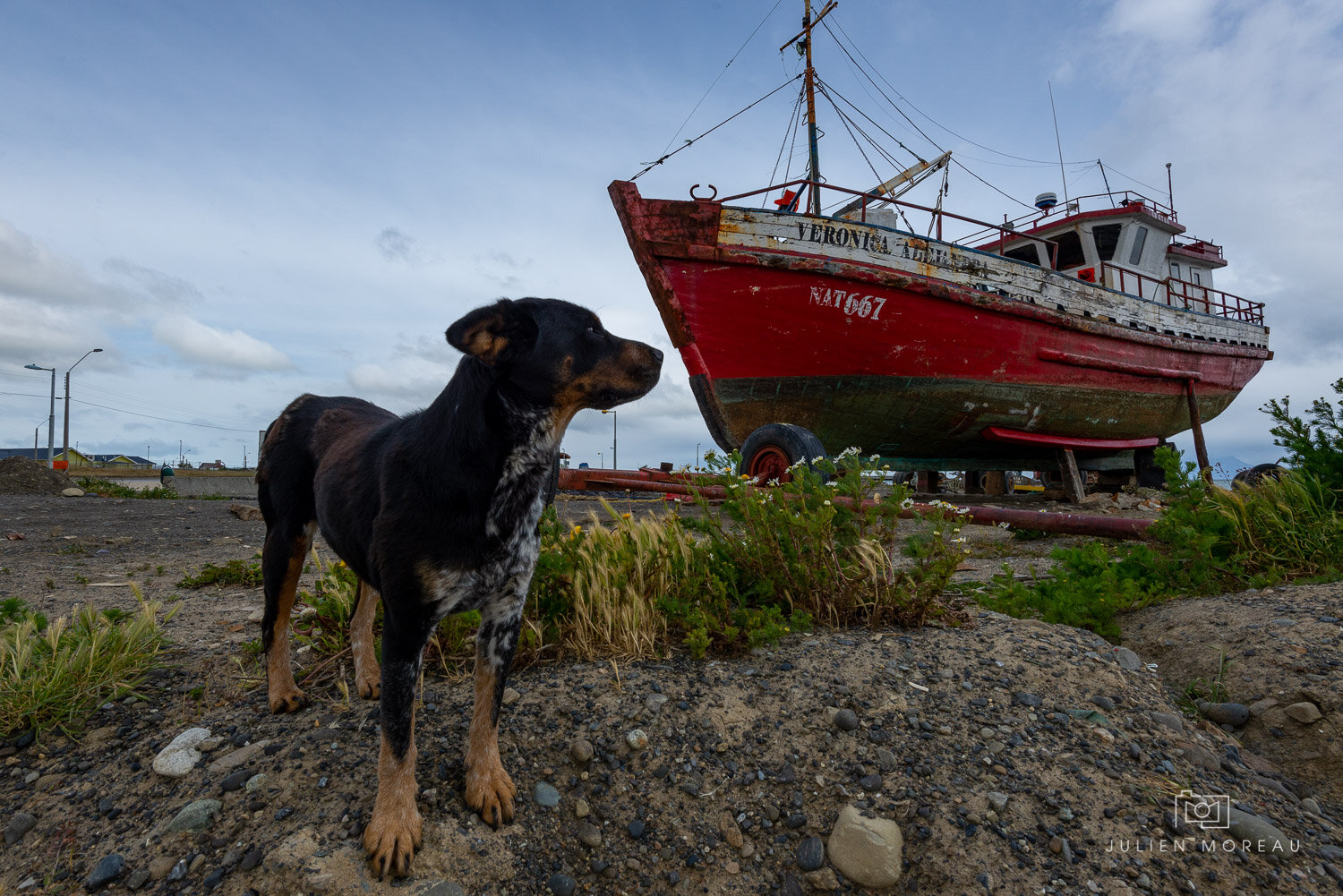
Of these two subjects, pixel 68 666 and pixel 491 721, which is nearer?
pixel 491 721

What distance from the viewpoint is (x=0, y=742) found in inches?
95.0

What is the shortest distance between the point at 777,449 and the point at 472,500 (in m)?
5.94

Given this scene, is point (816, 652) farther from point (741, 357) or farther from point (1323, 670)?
point (741, 357)

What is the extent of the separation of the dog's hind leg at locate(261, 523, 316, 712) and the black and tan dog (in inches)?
15.8

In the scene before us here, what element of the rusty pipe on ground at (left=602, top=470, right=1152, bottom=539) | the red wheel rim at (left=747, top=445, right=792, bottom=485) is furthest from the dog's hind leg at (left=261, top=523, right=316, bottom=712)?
the red wheel rim at (left=747, top=445, right=792, bottom=485)

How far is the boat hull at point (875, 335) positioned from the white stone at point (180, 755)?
8817 millimetres

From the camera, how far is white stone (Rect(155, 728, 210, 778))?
2223 mm

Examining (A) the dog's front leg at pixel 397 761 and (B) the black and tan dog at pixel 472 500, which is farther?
(B) the black and tan dog at pixel 472 500

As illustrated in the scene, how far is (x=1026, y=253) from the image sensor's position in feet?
49.6

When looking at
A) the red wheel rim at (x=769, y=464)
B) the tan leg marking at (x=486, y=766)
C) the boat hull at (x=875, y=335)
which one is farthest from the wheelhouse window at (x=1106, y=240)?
the tan leg marking at (x=486, y=766)

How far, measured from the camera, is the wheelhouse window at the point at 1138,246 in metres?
15.0

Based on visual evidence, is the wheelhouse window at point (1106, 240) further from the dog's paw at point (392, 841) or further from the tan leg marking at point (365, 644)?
the dog's paw at point (392, 841)

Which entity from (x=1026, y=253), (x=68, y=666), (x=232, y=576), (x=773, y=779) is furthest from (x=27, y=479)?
(x=1026, y=253)

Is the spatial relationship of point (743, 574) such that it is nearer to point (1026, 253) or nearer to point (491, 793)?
point (491, 793)
